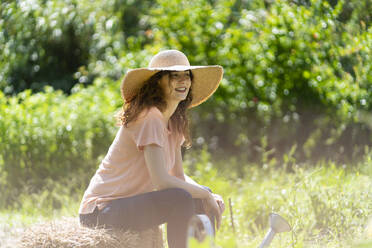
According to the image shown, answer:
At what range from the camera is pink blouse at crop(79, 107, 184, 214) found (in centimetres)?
221

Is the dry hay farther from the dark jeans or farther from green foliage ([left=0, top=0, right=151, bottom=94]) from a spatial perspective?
green foliage ([left=0, top=0, right=151, bottom=94])

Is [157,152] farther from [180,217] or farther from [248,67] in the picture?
[248,67]

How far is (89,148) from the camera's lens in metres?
4.43

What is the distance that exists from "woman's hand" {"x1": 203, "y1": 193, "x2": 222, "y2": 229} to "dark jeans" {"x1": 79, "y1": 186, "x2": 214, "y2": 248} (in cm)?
19

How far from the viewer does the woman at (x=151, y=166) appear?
210 centimetres

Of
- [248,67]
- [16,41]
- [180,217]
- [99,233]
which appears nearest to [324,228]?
[180,217]

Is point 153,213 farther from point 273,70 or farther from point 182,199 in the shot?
point 273,70

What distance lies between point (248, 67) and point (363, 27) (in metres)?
1.13

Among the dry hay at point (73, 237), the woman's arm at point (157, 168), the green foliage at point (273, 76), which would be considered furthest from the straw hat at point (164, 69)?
the green foliage at point (273, 76)

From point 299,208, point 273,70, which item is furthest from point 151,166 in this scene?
point 273,70

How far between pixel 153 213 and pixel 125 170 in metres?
0.24

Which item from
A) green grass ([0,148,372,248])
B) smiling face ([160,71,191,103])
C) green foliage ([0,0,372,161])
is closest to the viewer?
smiling face ([160,71,191,103])

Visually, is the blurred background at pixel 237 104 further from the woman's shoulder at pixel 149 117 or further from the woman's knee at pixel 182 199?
the woman's knee at pixel 182 199

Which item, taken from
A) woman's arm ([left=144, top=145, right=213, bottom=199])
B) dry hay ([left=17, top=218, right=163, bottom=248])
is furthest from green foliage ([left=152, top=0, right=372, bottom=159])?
dry hay ([left=17, top=218, right=163, bottom=248])
